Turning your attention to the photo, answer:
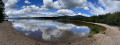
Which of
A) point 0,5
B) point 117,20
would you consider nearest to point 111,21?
point 117,20

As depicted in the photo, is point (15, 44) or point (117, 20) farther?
point (117, 20)

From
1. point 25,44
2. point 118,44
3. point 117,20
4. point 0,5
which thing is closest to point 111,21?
point 117,20

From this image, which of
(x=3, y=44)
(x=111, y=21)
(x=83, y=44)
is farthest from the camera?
(x=111, y=21)

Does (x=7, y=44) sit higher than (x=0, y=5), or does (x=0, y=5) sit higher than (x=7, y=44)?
(x=0, y=5)

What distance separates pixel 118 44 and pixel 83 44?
15.1 feet

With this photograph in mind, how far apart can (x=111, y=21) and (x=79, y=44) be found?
4897cm

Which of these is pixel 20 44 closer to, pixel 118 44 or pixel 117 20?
pixel 118 44

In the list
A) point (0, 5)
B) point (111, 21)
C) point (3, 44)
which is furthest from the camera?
point (111, 21)

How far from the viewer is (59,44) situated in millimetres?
14219

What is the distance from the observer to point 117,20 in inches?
1893

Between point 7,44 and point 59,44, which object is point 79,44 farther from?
point 7,44

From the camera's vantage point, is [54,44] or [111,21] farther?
[111,21]

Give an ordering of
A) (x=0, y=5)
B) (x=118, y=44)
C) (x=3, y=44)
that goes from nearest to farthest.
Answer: (x=3, y=44), (x=118, y=44), (x=0, y=5)

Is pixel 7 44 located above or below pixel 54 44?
above
